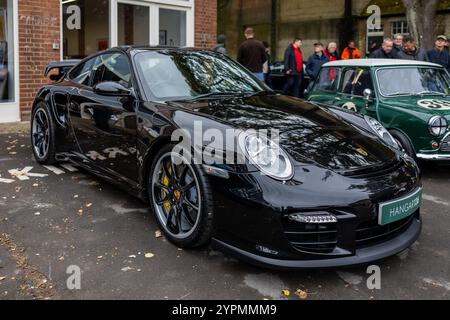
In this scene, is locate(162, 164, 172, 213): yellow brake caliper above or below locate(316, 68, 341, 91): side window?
below

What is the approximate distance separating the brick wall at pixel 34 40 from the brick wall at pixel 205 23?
3449 mm

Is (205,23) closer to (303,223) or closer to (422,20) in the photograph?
(422,20)

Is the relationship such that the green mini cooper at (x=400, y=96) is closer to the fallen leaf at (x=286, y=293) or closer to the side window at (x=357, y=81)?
the side window at (x=357, y=81)

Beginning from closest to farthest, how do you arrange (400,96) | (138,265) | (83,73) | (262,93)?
1. (138,265)
2. (262,93)
3. (83,73)
4. (400,96)

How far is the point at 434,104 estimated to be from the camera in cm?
611

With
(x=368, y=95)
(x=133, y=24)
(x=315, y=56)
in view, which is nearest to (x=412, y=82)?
(x=368, y=95)

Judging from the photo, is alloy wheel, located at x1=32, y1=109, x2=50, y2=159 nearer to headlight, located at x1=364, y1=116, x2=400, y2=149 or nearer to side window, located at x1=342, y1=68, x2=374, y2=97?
headlight, located at x1=364, y1=116, x2=400, y2=149

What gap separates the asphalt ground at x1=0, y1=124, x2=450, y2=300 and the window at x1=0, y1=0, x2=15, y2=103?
520 centimetres

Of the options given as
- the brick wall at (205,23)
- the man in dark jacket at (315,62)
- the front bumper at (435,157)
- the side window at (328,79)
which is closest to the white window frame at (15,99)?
the brick wall at (205,23)

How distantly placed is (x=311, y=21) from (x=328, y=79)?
17880 mm

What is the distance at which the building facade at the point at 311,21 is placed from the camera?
21391mm

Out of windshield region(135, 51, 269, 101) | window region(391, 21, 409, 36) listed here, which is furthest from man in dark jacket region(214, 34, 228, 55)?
window region(391, 21, 409, 36)

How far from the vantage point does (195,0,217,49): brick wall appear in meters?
12.0
